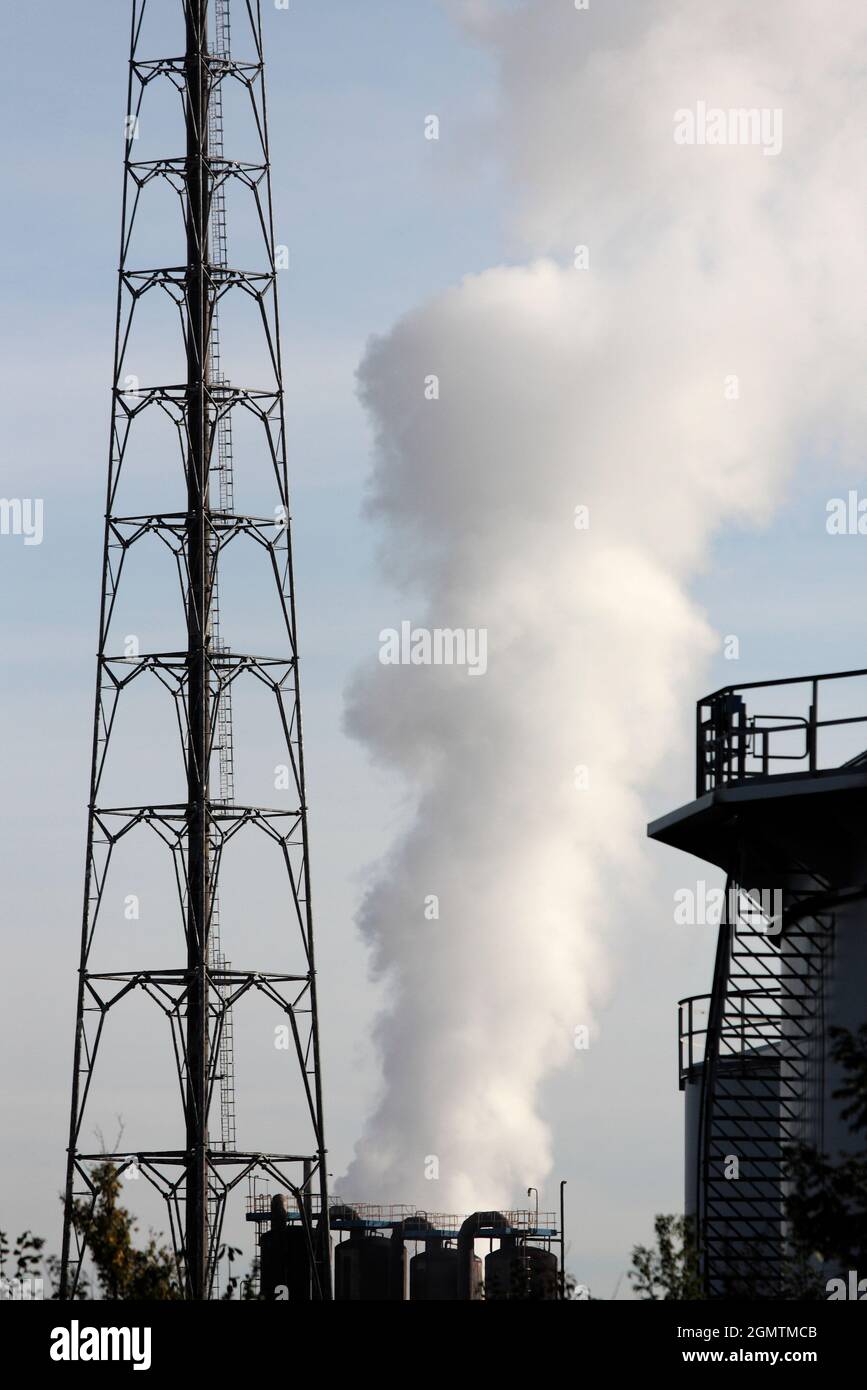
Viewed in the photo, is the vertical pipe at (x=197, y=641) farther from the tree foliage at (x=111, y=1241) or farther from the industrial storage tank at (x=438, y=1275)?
the industrial storage tank at (x=438, y=1275)

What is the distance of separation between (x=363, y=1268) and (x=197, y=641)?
92.7 ft

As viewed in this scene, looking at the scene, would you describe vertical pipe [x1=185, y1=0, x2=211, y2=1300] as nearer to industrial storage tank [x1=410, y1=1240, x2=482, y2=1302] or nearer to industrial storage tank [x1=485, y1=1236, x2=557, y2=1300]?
industrial storage tank [x1=485, y1=1236, x2=557, y2=1300]

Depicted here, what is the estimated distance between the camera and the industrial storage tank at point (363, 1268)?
6272 centimetres

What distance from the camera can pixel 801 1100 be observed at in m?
28.3

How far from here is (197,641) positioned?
40.0 m

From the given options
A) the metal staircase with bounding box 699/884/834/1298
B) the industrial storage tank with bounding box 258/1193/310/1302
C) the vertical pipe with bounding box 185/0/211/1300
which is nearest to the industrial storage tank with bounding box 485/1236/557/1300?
the industrial storage tank with bounding box 258/1193/310/1302

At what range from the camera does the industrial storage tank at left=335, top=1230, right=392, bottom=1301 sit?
206ft

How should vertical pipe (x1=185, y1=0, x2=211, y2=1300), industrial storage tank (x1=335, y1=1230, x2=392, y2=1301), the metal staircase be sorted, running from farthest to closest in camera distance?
industrial storage tank (x1=335, y1=1230, x2=392, y2=1301) < vertical pipe (x1=185, y1=0, x2=211, y2=1300) < the metal staircase

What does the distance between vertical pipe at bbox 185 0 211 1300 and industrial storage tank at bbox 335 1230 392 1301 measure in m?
24.4

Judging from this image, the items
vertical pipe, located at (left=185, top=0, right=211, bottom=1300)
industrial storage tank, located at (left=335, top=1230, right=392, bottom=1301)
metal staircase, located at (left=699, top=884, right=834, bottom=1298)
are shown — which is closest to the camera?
metal staircase, located at (left=699, top=884, right=834, bottom=1298)

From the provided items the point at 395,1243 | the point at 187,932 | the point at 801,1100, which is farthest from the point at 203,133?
the point at 395,1243

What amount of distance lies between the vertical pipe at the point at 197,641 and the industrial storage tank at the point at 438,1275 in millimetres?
24637
